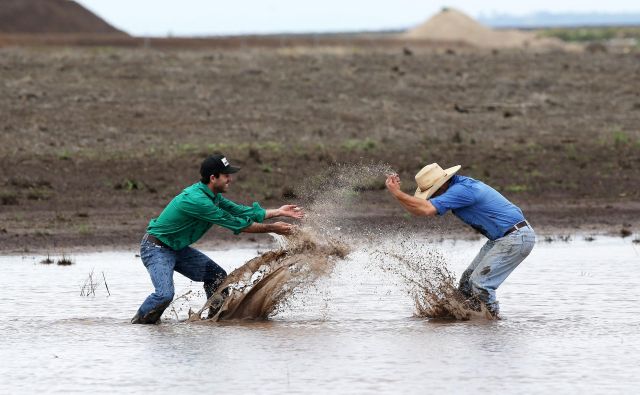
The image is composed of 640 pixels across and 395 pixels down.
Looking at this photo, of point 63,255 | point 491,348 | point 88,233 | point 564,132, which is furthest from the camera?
point 564,132

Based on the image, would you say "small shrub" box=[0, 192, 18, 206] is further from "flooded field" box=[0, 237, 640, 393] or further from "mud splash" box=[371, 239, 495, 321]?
"mud splash" box=[371, 239, 495, 321]

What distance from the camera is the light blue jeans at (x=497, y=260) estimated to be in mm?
12016

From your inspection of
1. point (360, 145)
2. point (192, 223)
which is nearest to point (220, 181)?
point (192, 223)

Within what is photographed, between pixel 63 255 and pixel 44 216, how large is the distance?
3478mm

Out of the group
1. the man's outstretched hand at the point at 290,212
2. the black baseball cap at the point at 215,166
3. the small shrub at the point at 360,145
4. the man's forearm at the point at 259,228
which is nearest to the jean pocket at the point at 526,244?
the man's outstretched hand at the point at 290,212

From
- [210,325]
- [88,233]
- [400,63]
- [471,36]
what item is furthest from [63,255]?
[471,36]

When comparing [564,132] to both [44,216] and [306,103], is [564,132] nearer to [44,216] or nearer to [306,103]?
[306,103]

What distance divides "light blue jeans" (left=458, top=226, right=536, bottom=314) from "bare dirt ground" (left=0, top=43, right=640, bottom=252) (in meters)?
7.17

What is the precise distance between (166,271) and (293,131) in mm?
16077

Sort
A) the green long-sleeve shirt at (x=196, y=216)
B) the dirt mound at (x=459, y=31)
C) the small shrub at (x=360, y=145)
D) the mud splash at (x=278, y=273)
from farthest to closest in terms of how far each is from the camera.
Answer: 1. the dirt mound at (x=459, y=31)
2. the small shrub at (x=360, y=145)
3. the mud splash at (x=278, y=273)
4. the green long-sleeve shirt at (x=196, y=216)

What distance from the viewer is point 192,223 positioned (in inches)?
476

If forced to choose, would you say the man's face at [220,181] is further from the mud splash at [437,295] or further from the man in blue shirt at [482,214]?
the mud splash at [437,295]

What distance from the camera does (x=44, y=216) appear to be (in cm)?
2027

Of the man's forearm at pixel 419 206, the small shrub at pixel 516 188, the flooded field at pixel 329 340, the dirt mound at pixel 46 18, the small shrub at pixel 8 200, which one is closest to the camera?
the flooded field at pixel 329 340
